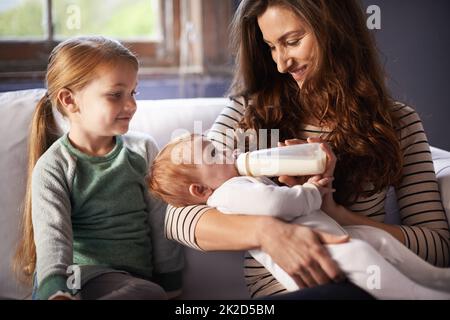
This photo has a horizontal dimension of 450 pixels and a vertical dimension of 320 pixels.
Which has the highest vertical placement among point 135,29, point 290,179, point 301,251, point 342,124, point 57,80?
point 135,29

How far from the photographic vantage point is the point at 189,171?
1251 millimetres

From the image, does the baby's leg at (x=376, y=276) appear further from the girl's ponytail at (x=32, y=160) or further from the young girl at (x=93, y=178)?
the girl's ponytail at (x=32, y=160)

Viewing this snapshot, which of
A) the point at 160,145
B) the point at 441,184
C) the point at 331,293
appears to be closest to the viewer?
the point at 331,293

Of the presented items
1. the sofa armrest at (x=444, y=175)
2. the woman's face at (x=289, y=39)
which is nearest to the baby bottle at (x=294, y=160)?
the woman's face at (x=289, y=39)

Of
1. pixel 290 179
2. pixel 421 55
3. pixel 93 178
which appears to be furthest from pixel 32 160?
pixel 421 55

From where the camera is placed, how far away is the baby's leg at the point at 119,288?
1209 millimetres

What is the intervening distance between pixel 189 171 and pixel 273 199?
0.80ft

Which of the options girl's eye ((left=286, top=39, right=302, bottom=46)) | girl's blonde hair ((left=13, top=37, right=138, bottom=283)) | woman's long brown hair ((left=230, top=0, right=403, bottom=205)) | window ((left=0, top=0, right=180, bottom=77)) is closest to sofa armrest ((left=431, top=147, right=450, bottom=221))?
woman's long brown hair ((left=230, top=0, right=403, bottom=205))

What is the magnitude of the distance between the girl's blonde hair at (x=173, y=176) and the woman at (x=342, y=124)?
4cm

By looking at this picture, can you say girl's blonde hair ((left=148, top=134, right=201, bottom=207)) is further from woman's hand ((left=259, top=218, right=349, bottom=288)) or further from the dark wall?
the dark wall

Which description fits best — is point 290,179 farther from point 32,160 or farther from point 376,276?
point 32,160

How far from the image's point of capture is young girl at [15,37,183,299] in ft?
4.19

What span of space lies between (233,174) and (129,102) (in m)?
0.31

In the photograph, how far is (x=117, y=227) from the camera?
53.8 inches
